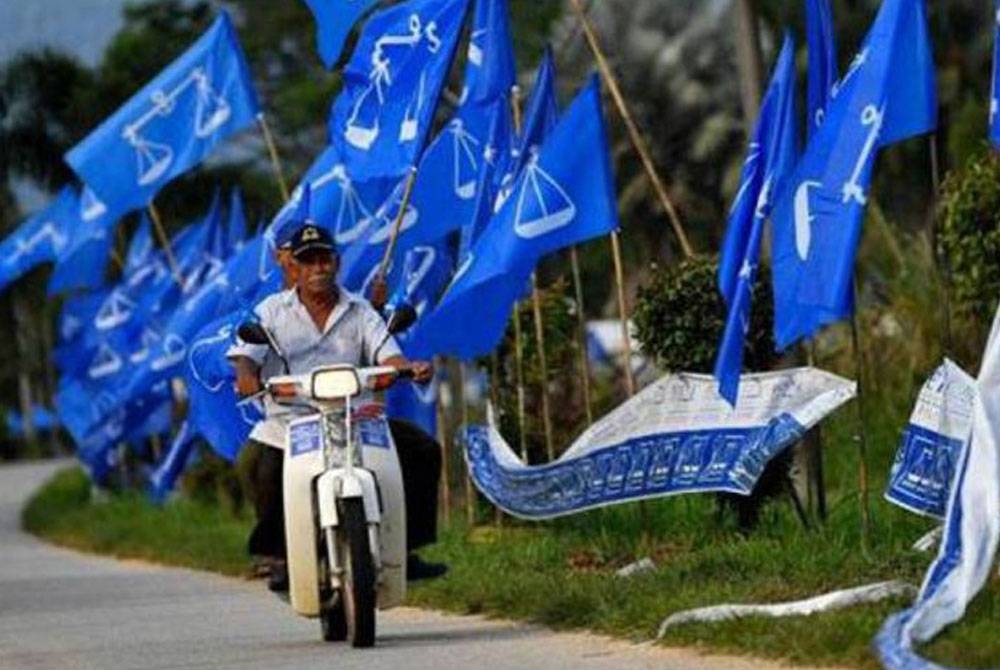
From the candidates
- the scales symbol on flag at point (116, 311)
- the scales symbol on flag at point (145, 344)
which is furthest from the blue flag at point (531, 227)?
the scales symbol on flag at point (116, 311)

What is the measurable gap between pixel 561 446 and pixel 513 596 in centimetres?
644

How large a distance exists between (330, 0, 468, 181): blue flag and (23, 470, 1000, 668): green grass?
2167mm

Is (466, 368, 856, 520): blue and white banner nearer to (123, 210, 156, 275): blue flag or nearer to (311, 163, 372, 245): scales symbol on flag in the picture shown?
(311, 163, 372, 245): scales symbol on flag

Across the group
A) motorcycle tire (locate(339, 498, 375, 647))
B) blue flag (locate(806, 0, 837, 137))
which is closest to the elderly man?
motorcycle tire (locate(339, 498, 375, 647))

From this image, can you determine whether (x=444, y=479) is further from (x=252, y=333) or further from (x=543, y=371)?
(x=252, y=333)

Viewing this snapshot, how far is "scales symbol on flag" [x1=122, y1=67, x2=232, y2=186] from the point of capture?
83.0 feet

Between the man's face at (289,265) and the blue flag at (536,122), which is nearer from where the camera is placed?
the man's face at (289,265)

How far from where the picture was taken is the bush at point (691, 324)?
1723 cm

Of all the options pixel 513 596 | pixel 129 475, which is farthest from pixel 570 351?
pixel 129 475

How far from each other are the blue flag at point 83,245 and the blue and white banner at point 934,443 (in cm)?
1642

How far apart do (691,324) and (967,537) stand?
261 inches

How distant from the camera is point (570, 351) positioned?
75.6ft

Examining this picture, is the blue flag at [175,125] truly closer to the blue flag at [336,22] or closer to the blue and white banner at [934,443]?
the blue flag at [336,22]

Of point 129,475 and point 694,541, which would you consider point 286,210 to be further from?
point 129,475
